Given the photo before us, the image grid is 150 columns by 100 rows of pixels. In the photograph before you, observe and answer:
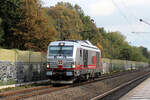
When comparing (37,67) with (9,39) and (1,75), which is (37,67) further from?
(9,39)

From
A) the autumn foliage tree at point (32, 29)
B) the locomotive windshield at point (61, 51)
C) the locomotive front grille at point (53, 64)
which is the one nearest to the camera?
the locomotive front grille at point (53, 64)

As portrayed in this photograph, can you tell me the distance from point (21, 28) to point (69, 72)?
2160cm

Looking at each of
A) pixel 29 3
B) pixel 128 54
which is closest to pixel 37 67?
pixel 29 3

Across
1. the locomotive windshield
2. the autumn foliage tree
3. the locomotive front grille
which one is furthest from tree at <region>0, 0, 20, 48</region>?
the locomotive front grille

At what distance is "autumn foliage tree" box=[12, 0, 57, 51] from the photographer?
41.0 meters

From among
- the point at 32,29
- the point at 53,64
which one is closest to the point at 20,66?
the point at 53,64

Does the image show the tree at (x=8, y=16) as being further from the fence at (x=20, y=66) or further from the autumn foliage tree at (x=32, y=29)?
the fence at (x=20, y=66)

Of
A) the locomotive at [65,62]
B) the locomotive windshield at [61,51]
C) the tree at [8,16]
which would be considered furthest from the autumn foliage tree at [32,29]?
the locomotive windshield at [61,51]

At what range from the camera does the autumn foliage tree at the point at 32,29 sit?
4103 cm

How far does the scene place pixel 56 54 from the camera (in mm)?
23359

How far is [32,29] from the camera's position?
41.1 m

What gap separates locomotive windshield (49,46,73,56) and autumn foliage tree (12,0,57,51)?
1749cm

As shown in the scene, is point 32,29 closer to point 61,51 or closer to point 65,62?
point 61,51

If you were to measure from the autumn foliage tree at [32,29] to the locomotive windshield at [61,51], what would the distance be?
57.4 ft
